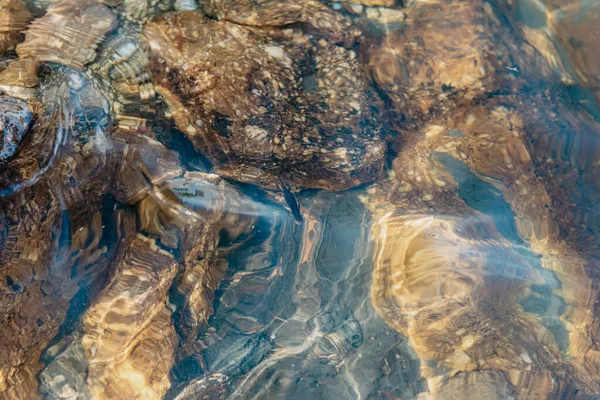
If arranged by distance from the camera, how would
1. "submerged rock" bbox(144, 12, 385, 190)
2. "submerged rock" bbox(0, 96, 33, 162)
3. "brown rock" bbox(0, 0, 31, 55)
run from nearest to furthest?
"submerged rock" bbox(0, 96, 33, 162) → "brown rock" bbox(0, 0, 31, 55) → "submerged rock" bbox(144, 12, 385, 190)

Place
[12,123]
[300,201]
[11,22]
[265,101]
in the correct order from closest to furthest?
[12,123], [11,22], [265,101], [300,201]

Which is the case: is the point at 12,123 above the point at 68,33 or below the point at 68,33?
below

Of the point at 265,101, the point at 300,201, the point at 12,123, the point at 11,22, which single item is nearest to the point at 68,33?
the point at 11,22

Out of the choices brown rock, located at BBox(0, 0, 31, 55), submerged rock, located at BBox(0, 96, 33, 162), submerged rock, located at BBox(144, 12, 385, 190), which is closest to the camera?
submerged rock, located at BBox(0, 96, 33, 162)

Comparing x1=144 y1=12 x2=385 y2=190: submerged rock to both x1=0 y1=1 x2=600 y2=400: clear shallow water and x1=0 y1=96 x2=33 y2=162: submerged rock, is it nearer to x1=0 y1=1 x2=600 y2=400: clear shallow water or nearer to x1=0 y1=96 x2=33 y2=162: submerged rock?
x1=0 y1=1 x2=600 y2=400: clear shallow water

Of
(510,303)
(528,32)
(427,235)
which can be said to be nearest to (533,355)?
(510,303)

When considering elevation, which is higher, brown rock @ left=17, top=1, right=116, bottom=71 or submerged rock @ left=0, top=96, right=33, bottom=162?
brown rock @ left=17, top=1, right=116, bottom=71

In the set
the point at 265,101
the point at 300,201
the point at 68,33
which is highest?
the point at 68,33

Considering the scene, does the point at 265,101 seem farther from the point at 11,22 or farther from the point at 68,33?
the point at 11,22

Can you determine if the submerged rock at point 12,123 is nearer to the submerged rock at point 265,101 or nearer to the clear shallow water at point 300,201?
the clear shallow water at point 300,201

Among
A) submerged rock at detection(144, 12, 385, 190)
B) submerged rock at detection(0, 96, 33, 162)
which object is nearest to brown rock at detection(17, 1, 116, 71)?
submerged rock at detection(144, 12, 385, 190)
